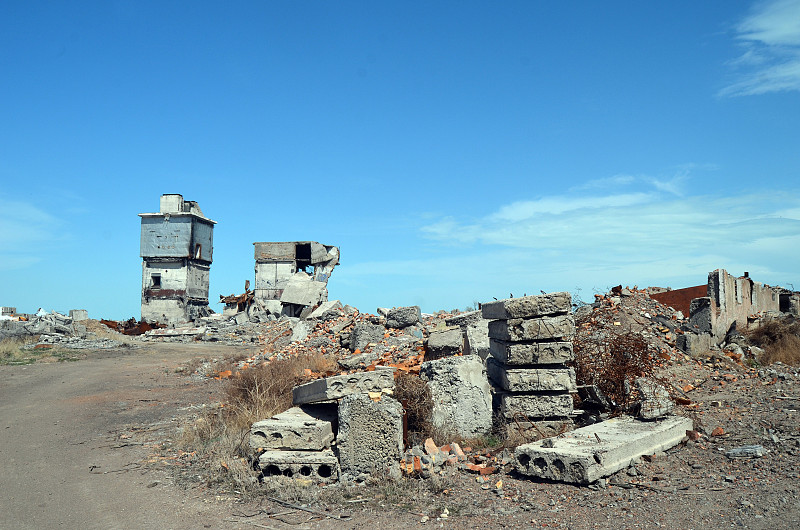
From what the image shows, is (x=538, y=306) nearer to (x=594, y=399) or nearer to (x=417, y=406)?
(x=594, y=399)

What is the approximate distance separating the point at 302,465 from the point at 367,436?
2.37 feet

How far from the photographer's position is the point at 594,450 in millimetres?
5605

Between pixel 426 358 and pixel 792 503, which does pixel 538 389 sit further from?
pixel 426 358

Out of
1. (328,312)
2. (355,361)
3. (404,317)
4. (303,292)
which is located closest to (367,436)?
(355,361)

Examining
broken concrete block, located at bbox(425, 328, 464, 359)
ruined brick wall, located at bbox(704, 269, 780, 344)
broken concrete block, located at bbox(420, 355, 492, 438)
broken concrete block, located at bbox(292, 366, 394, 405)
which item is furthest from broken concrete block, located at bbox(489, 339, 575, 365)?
ruined brick wall, located at bbox(704, 269, 780, 344)

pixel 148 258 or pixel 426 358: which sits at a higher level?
pixel 148 258

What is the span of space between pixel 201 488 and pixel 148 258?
1318 inches

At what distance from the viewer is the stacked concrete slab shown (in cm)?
723

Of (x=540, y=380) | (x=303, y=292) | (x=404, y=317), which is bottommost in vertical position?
(x=540, y=380)

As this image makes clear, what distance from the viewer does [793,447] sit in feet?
20.1

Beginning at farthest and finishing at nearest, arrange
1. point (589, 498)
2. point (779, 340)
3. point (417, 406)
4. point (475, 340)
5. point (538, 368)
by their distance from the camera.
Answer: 1. point (779, 340)
2. point (475, 340)
3. point (538, 368)
4. point (417, 406)
5. point (589, 498)

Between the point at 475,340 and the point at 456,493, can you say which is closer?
the point at 456,493

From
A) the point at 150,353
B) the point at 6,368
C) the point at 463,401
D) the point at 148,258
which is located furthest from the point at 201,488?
the point at 148,258

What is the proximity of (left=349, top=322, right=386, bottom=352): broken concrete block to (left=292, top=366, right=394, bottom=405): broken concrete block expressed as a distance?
8.45m
